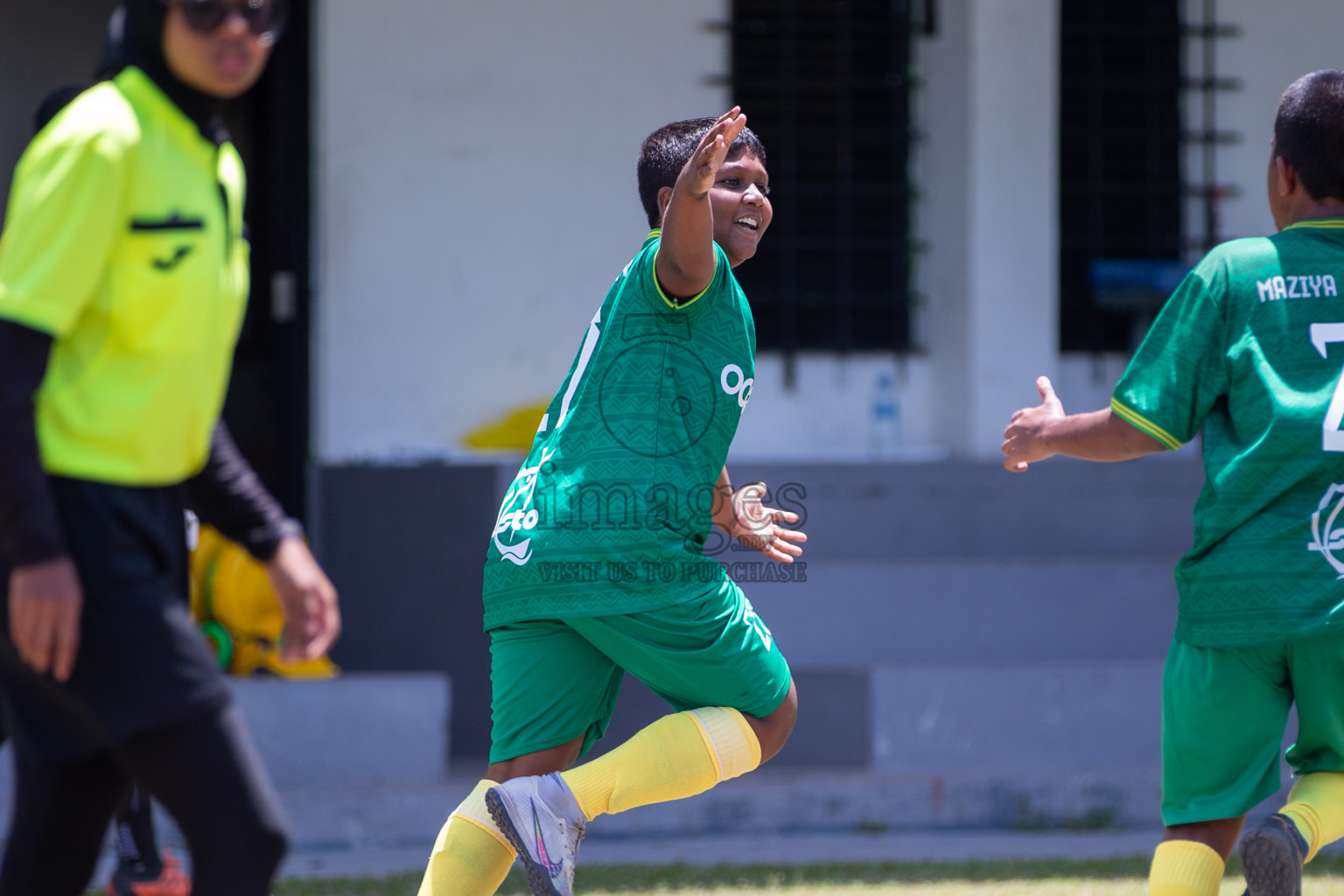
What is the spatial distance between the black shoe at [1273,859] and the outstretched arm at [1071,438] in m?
0.76

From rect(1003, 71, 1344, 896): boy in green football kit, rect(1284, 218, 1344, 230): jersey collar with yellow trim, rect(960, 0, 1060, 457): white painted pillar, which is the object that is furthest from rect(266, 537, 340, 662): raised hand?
rect(960, 0, 1060, 457): white painted pillar

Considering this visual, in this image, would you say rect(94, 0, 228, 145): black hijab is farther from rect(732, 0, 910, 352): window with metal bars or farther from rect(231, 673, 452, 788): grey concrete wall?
rect(732, 0, 910, 352): window with metal bars

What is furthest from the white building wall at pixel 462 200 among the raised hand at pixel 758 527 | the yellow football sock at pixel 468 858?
the yellow football sock at pixel 468 858

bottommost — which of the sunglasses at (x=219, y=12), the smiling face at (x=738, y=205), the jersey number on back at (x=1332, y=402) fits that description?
the jersey number on back at (x=1332, y=402)

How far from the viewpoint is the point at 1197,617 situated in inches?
123

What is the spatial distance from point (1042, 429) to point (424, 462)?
373cm

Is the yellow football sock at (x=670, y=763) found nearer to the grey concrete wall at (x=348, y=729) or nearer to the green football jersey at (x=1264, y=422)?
the green football jersey at (x=1264, y=422)

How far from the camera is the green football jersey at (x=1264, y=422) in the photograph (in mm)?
3047

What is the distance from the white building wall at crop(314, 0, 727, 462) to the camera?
6789mm

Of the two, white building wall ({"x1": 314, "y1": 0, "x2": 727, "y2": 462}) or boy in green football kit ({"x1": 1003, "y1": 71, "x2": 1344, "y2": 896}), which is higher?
white building wall ({"x1": 314, "y1": 0, "x2": 727, "y2": 462})

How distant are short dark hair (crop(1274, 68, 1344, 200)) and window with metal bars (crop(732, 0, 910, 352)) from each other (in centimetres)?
402

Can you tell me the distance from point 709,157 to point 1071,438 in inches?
38.7

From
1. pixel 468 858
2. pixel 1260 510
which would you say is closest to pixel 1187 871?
pixel 1260 510

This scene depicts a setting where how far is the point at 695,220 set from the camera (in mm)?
2953
